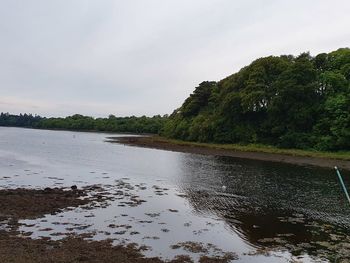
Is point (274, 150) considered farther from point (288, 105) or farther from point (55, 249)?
point (55, 249)

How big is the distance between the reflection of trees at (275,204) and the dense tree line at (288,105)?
19.4 meters

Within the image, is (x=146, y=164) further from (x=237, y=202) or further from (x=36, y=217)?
(x=36, y=217)

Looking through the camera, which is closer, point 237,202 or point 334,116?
point 237,202

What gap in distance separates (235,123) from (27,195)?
58737 millimetres

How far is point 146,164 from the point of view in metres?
49.8

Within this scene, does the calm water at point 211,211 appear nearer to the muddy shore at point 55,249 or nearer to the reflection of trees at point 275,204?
the reflection of trees at point 275,204

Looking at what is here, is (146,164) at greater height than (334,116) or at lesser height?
lesser

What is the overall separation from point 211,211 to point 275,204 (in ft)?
17.5

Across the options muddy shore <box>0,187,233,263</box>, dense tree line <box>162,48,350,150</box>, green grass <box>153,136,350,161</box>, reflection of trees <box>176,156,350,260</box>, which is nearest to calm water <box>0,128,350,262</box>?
reflection of trees <box>176,156,350,260</box>

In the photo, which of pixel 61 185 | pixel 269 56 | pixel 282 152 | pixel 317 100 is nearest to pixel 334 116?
pixel 317 100

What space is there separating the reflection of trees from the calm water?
0.16ft

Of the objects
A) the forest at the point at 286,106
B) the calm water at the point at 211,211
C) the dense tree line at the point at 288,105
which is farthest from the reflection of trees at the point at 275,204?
the dense tree line at the point at 288,105

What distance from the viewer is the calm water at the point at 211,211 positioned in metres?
17.1

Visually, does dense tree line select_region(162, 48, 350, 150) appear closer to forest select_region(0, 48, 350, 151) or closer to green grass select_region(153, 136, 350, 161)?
forest select_region(0, 48, 350, 151)
